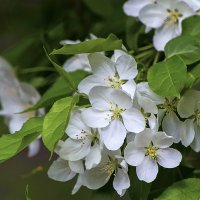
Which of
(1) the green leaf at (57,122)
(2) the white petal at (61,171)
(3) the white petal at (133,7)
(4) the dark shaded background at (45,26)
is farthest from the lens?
(4) the dark shaded background at (45,26)

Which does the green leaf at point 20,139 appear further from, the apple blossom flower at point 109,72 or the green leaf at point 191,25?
the green leaf at point 191,25

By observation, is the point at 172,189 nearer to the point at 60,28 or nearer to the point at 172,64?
the point at 172,64

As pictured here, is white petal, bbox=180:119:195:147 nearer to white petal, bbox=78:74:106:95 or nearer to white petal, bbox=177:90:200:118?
white petal, bbox=177:90:200:118

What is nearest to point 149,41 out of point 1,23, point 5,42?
point 1,23

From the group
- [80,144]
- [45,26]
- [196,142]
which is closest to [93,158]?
[80,144]

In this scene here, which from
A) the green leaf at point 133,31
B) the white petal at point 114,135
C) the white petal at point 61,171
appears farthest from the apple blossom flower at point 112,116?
the green leaf at point 133,31

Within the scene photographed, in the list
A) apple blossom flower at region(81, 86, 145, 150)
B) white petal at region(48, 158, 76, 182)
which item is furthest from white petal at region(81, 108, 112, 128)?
white petal at region(48, 158, 76, 182)
